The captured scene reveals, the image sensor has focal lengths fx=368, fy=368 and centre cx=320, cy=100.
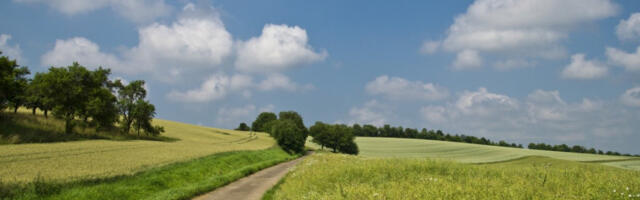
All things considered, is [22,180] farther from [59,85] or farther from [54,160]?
[59,85]

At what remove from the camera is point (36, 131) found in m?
41.7

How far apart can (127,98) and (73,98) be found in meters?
15.3

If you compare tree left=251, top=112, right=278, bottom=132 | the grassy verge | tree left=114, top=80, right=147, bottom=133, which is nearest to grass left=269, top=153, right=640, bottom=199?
the grassy verge

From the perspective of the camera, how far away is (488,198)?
Result: 29.6 feet

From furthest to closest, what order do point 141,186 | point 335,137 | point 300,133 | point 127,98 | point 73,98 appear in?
point 335,137 < point 300,133 < point 127,98 < point 73,98 < point 141,186

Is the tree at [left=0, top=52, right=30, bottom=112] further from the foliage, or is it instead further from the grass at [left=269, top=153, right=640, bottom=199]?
the foliage

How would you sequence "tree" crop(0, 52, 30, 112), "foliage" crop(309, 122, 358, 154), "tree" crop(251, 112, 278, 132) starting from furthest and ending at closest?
1. "tree" crop(251, 112, 278, 132)
2. "foliage" crop(309, 122, 358, 154)
3. "tree" crop(0, 52, 30, 112)

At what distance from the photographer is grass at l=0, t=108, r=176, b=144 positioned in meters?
38.0

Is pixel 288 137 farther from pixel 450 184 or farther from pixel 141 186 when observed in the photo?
pixel 450 184

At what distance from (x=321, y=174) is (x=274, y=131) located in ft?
217

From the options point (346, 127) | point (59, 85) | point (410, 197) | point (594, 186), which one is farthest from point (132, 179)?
point (346, 127)

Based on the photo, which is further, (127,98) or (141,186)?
(127,98)

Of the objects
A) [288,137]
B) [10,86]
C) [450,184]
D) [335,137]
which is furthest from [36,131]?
[335,137]

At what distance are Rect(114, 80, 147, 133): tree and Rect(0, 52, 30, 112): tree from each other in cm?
1577
